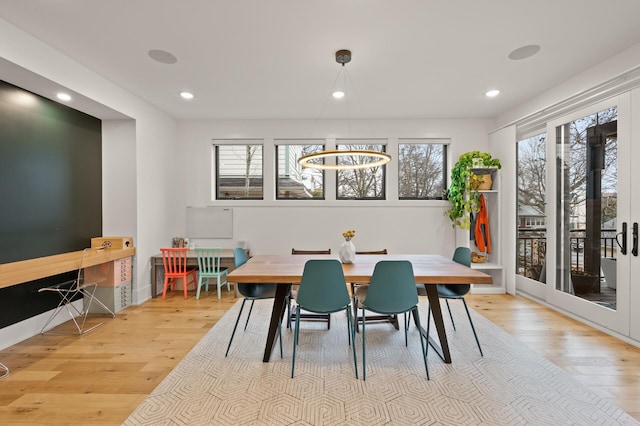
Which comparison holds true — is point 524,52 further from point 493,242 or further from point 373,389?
point 373,389

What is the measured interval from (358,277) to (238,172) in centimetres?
344

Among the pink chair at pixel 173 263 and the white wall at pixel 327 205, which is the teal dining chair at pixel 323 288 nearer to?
the pink chair at pixel 173 263

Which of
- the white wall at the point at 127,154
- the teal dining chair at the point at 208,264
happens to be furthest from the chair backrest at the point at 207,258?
the white wall at the point at 127,154

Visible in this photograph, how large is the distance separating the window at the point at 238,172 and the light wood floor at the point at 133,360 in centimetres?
206

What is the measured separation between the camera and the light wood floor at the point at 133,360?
1.88 meters

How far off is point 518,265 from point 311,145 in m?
3.68

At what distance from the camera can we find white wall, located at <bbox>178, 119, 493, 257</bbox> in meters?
Result: 4.80

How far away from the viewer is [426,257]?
3.20m

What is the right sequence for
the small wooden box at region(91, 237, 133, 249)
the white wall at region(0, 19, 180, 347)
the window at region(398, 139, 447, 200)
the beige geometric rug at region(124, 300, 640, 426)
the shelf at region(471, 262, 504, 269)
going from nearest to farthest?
the beige geometric rug at region(124, 300, 640, 426) → the white wall at region(0, 19, 180, 347) → the small wooden box at region(91, 237, 133, 249) → the shelf at region(471, 262, 504, 269) → the window at region(398, 139, 447, 200)

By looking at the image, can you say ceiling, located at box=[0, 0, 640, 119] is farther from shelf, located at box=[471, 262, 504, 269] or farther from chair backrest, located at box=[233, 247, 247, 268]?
shelf, located at box=[471, 262, 504, 269]

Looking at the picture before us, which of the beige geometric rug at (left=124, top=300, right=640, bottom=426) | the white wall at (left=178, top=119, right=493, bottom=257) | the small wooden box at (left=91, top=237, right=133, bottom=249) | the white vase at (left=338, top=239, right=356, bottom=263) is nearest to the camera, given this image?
the beige geometric rug at (left=124, top=300, right=640, bottom=426)

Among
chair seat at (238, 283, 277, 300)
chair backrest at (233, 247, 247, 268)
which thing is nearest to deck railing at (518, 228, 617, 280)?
chair seat at (238, 283, 277, 300)

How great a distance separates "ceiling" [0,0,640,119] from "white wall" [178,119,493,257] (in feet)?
2.97

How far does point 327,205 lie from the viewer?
4.85 m
